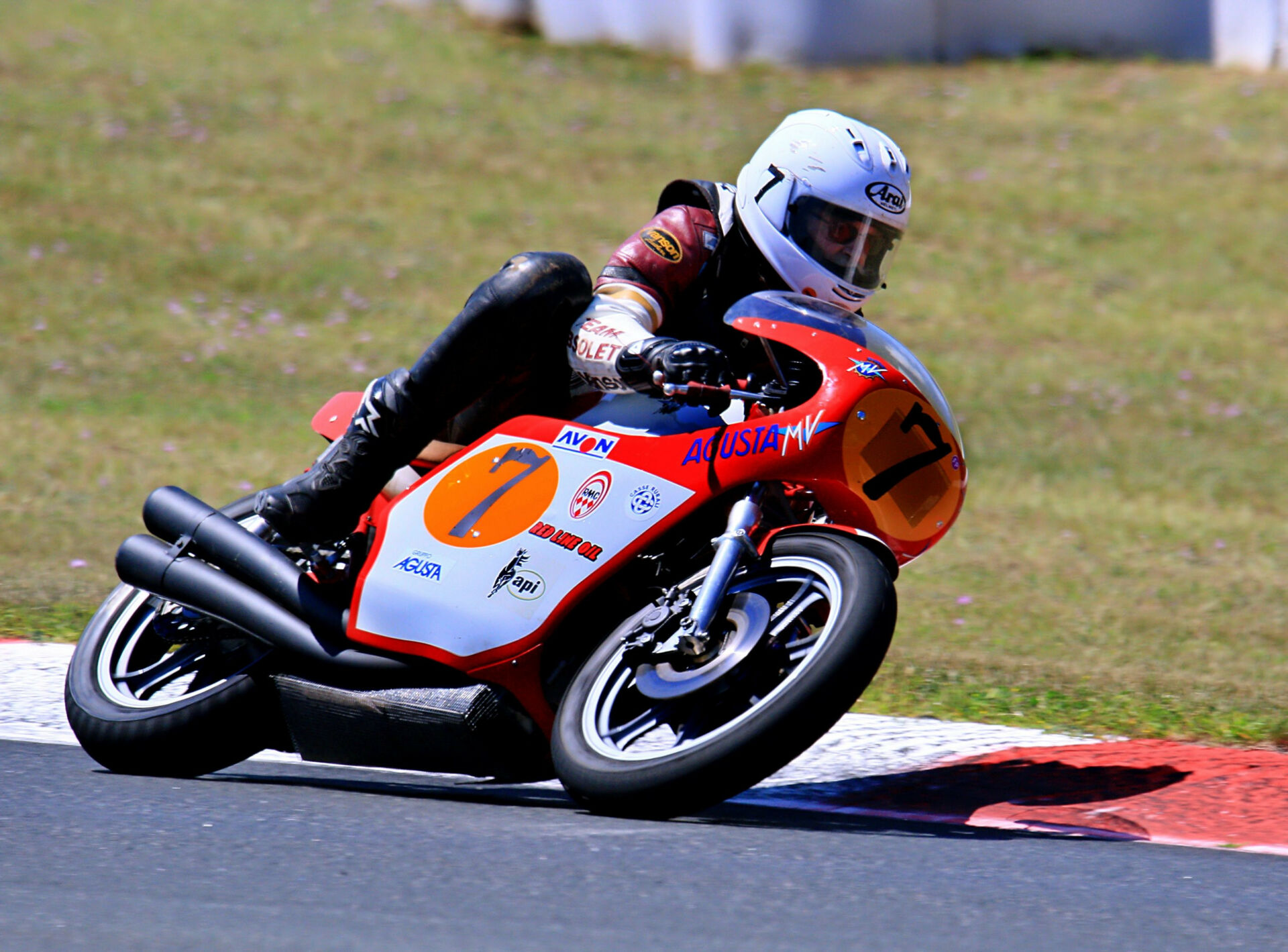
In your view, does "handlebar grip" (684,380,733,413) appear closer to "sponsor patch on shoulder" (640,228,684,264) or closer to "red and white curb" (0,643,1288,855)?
"sponsor patch on shoulder" (640,228,684,264)

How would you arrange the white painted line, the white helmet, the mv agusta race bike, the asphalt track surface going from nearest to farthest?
the asphalt track surface
the mv agusta race bike
the white helmet
the white painted line

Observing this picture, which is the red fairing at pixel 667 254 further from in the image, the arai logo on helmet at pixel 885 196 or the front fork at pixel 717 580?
the front fork at pixel 717 580

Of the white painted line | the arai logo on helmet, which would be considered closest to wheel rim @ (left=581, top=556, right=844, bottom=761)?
the white painted line

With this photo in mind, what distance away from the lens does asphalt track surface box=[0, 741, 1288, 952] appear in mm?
2832

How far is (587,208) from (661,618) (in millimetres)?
12518

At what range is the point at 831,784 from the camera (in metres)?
4.47

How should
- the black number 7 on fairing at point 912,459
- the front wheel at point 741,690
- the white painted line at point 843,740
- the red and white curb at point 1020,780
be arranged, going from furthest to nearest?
the white painted line at point 843,740
the red and white curb at point 1020,780
the black number 7 on fairing at point 912,459
the front wheel at point 741,690

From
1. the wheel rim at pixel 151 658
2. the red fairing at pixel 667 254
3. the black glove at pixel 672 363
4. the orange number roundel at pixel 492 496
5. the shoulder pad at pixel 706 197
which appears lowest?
the wheel rim at pixel 151 658

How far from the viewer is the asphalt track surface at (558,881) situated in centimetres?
283

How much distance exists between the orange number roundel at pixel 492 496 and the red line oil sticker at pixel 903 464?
27.6 inches

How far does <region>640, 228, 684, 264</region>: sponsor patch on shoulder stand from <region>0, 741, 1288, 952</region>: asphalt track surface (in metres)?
1.33

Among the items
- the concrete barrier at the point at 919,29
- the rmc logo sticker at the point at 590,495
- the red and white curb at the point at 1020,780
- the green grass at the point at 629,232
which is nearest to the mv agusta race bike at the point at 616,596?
the rmc logo sticker at the point at 590,495

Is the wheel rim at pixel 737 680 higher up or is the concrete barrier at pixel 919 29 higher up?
the concrete barrier at pixel 919 29

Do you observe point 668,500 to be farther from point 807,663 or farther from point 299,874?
point 299,874
